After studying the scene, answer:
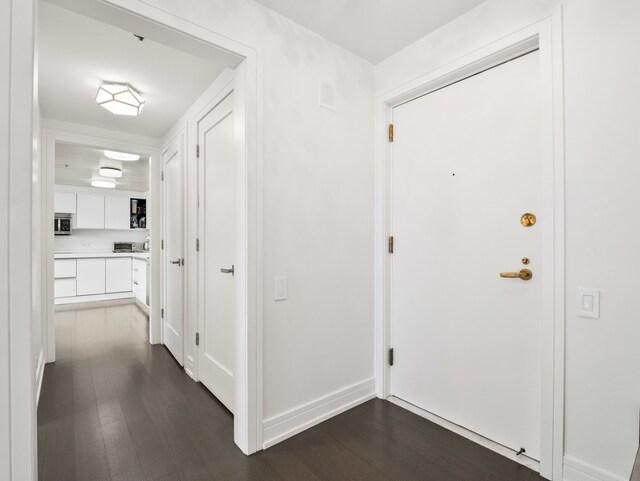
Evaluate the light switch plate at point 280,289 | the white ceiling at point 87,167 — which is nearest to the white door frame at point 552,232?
the light switch plate at point 280,289

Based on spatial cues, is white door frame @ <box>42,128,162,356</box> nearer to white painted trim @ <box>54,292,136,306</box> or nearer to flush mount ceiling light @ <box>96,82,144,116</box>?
flush mount ceiling light @ <box>96,82,144,116</box>

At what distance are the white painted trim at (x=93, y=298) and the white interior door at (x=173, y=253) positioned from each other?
372cm

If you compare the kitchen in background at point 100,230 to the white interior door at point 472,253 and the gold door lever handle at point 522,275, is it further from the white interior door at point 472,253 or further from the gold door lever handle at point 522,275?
the gold door lever handle at point 522,275

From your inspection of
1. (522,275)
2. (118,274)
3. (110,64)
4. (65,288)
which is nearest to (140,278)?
(118,274)

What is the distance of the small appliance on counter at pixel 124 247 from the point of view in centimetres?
731

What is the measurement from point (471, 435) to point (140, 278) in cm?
579

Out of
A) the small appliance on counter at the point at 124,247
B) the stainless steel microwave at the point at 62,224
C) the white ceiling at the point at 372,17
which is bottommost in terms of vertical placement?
the small appliance on counter at the point at 124,247

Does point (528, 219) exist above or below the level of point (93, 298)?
above

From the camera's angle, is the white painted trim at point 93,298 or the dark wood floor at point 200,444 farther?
the white painted trim at point 93,298

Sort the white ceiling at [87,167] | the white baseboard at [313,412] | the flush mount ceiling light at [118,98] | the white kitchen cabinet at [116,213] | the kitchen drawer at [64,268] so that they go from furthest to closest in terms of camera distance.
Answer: the white kitchen cabinet at [116,213], the kitchen drawer at [64,268], the white ceiling at [87,167], the flush mount ceiling light at [118,98], the white baseboard at [313,412]

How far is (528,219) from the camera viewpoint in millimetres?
1648

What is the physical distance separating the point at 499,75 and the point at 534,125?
1.25ft

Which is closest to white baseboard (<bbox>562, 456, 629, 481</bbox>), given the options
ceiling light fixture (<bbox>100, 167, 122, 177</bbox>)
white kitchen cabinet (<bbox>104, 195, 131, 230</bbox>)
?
ceiling light fixture (<bbox>100, 167, 122, 177</bbox>)

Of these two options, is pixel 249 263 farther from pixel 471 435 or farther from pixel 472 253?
pixel 471 435
